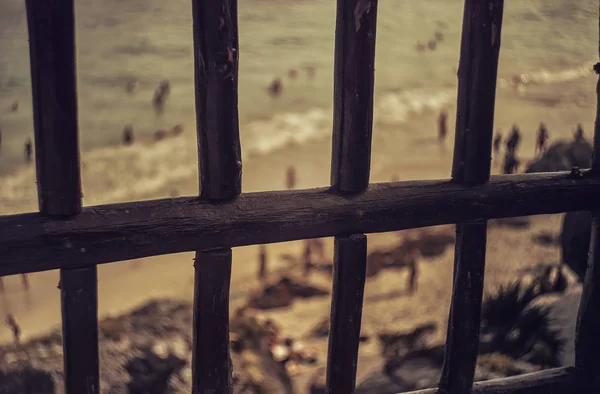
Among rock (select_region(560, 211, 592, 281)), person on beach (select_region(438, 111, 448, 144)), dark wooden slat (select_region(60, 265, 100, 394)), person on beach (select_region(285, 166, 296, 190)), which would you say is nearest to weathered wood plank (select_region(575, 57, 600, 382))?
rock (select_region(560, 211, 592, 281))

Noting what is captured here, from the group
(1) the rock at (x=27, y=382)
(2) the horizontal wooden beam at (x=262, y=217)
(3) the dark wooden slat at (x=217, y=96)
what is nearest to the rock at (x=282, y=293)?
(1) the rock at (x=27, y=382)

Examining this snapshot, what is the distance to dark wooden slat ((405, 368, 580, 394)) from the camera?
2.15 m

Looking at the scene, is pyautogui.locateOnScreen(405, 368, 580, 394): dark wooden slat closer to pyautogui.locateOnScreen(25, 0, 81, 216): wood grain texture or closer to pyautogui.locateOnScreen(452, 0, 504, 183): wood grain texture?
pyautogui.locateOnScreen(452, 0, 504, 183): wood grain texture

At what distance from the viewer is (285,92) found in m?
18.9

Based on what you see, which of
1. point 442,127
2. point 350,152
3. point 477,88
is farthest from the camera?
point 442,127

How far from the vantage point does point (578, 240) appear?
133 inches

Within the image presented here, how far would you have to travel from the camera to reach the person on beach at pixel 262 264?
7.99 m

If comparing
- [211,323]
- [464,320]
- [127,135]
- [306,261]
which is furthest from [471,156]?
[127,135]

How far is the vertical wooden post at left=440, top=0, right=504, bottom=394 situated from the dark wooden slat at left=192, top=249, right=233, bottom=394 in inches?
30.1

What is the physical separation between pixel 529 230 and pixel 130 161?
29.0ft

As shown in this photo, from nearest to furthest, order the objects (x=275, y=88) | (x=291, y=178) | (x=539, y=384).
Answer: (x=539, y=384) → (x=291, y=178) → (x=275, y=88)

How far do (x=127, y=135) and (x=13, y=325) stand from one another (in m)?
8.47

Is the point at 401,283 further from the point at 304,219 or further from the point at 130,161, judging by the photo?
the point at 130,161

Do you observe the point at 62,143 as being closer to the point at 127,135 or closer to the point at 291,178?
the point at 291,178
